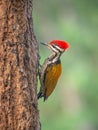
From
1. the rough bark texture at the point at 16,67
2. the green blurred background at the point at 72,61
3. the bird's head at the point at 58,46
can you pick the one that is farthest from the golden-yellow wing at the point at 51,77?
the green blurred background at the point at 72,61

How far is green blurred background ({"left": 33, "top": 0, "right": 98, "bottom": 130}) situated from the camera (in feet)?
73.2

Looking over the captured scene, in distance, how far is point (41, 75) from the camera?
30.7 feet

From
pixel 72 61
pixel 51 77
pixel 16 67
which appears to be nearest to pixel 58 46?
pixel 51 77

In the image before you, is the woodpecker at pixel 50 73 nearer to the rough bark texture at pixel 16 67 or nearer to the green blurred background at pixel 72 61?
the rough bark texture at pixel 16 67

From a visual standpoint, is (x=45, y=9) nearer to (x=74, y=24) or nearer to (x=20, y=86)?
Answer: (x=74, y=24)

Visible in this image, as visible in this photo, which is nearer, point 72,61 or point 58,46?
point 58,46

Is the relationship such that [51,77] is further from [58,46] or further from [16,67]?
[16,67]

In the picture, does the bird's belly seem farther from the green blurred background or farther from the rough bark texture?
the green blurred background

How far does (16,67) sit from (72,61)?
1483 cm

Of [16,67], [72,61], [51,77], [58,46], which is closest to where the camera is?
[16,67]

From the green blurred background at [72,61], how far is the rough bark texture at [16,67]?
12.0 m

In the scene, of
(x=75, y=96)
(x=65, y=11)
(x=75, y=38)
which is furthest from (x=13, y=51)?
(x=65, y=11)

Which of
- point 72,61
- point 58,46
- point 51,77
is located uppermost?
point 58,46

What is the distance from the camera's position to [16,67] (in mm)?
8211
